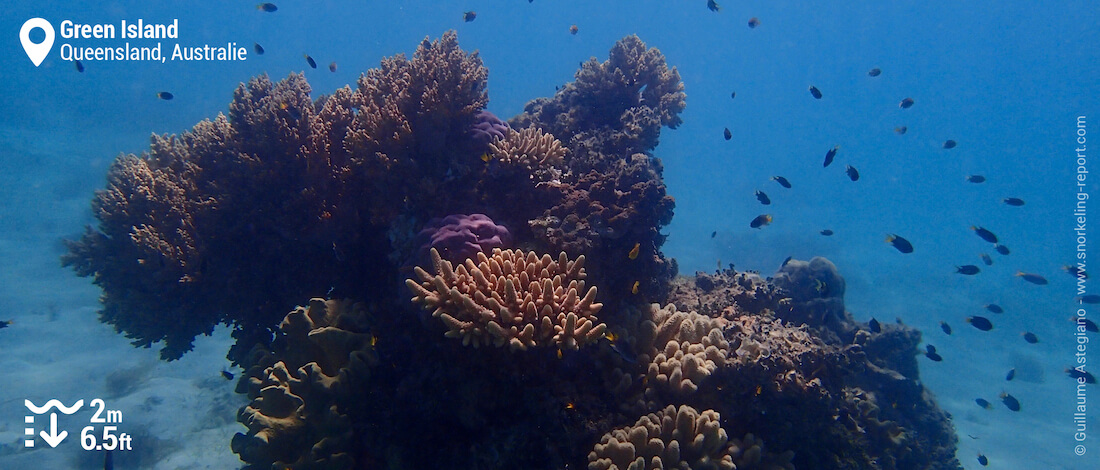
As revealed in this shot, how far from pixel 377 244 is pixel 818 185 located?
89.8m

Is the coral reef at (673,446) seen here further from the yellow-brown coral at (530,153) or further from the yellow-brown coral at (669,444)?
the yellow-brown coral at (530,153)

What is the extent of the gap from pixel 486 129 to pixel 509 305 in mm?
3128

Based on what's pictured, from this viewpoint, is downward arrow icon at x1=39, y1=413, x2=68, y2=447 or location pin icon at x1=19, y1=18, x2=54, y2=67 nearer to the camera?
downward arrow icon at x1=39, y1=413, x2=68, y2=447

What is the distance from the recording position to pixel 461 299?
385 centimetres

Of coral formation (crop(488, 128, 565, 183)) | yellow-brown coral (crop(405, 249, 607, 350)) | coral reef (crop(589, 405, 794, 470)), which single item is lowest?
coral reef (crop(589, 405, 794, 470))

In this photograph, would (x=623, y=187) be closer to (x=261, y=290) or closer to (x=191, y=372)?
(x=261, y=290)

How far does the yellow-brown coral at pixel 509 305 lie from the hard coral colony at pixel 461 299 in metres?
0.02

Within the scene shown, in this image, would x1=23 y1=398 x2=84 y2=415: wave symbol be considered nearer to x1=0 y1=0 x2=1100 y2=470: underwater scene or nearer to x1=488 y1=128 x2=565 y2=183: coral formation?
x1=0 y1=0 x2=1100 y2=470: underwater scene

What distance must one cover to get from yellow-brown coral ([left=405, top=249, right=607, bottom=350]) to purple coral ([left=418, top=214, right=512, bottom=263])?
43 cm

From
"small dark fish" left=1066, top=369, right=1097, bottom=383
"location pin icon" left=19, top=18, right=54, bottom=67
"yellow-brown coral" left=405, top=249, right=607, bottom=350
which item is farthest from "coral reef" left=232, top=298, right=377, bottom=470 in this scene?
"small dark fish" left=1066, top=369, right=1097, bottom=383

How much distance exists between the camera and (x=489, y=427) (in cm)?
409

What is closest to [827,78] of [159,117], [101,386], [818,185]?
[818,185]

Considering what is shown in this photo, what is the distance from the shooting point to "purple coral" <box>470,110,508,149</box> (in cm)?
606

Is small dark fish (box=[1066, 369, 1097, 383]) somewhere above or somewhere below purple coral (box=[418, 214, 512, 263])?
below
